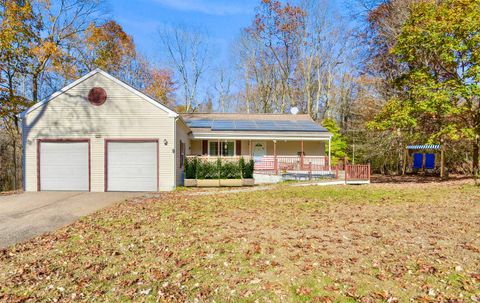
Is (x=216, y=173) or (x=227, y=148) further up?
(x=227, y=148)

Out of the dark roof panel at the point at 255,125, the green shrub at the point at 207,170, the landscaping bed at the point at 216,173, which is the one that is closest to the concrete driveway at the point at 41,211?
the landscaping bed at the point at 216,173

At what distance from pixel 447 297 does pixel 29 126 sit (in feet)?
53.2

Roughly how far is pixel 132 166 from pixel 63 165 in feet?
10.2

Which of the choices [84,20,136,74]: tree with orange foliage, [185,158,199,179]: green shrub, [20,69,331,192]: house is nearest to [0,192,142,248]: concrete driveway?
[20,69,331,192]: house

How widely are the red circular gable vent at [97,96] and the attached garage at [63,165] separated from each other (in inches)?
71.1

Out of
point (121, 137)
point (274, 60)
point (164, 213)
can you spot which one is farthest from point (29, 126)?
point (274, 60)

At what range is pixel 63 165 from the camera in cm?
1427

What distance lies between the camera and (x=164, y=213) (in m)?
8.68

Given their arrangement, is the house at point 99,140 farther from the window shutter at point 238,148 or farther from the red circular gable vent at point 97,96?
the window shutter at point 238,148

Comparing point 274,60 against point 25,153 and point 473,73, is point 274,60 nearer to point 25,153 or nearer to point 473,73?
point 473,73

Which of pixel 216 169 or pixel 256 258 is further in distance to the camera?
pixel 216 169

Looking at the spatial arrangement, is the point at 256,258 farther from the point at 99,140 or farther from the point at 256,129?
the point at 256,129

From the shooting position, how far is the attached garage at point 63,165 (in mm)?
14195

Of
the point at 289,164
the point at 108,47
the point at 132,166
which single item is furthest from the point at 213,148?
the point at 108,47
